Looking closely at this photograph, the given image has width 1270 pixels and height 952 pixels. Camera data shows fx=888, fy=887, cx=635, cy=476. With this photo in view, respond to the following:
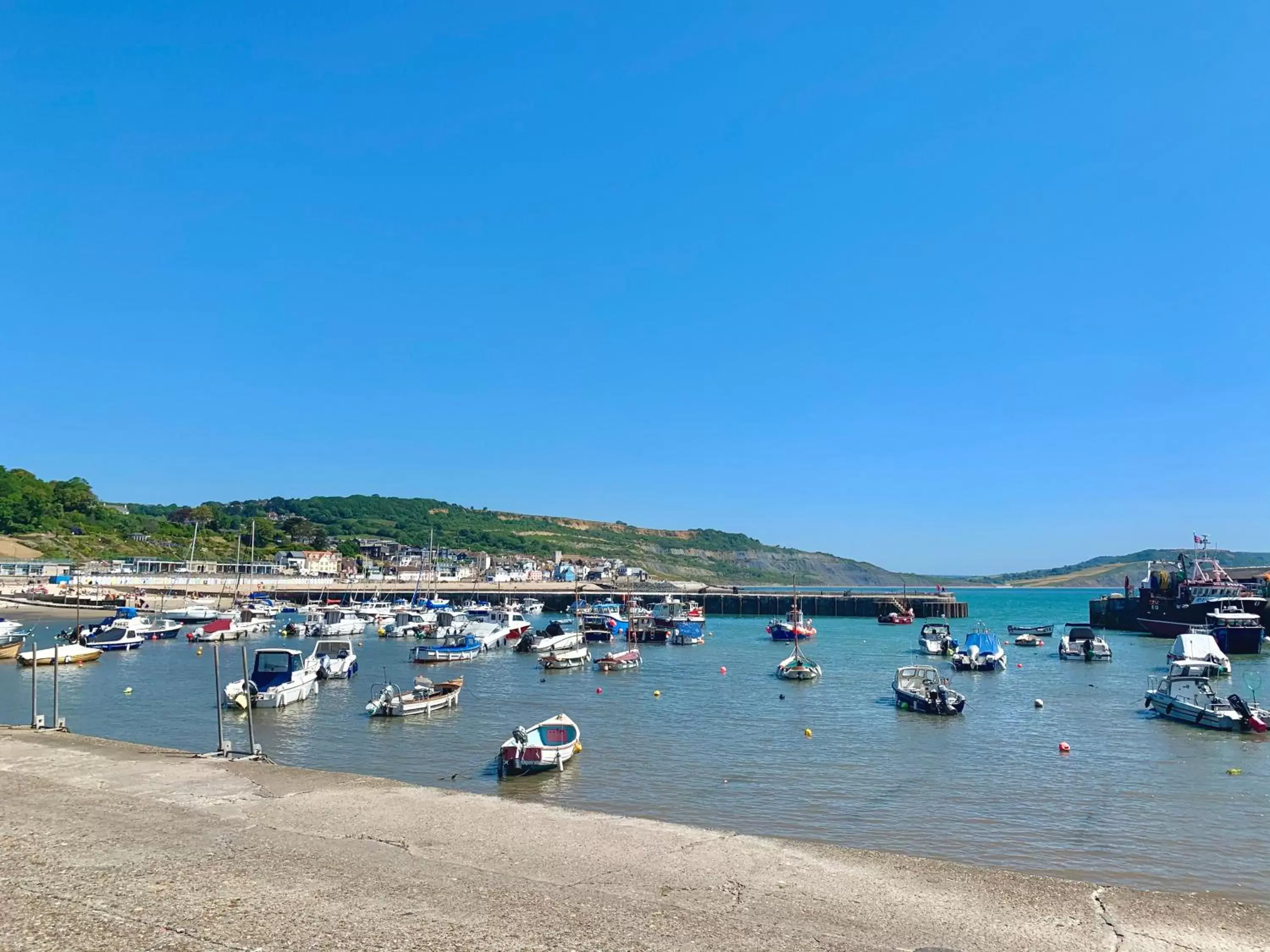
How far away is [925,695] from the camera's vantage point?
3841cm

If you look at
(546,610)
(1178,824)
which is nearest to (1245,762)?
(1178,824)

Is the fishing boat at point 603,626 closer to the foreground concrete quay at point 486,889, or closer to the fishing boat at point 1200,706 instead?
the fishing boat at point 1200,706

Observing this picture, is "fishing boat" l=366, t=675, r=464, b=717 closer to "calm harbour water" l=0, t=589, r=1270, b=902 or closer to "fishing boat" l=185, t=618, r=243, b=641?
"calm harbour water" l=0, t=589, r=1270, b=902

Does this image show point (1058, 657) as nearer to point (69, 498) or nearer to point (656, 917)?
point (656, 917)

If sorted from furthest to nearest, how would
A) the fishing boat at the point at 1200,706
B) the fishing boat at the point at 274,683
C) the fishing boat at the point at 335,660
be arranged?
the fishing boat at the point at 335,660 < the fishing boat at the point at 274,683 < the fishing boat at the point at 1200,706

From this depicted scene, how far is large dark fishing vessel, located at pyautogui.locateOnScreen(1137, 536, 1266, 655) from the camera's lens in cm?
7156

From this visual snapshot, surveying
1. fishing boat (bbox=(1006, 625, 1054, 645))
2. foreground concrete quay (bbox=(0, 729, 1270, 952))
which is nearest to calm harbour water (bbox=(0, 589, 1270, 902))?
foreground concrete quay (bbox=(0, 729, 1270, 952))

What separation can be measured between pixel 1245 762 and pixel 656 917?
25788 millimetres

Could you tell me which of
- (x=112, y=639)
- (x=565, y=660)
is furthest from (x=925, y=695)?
(x=112, y=639)

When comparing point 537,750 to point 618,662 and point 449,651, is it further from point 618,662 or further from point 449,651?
point 449,651

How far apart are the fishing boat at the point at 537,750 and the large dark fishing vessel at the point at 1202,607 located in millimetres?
65104

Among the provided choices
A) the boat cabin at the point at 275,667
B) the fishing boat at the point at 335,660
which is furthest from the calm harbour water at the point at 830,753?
the boat cabin at the point at 275,667

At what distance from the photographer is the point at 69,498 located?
173m

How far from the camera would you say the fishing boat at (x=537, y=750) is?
2522cm
